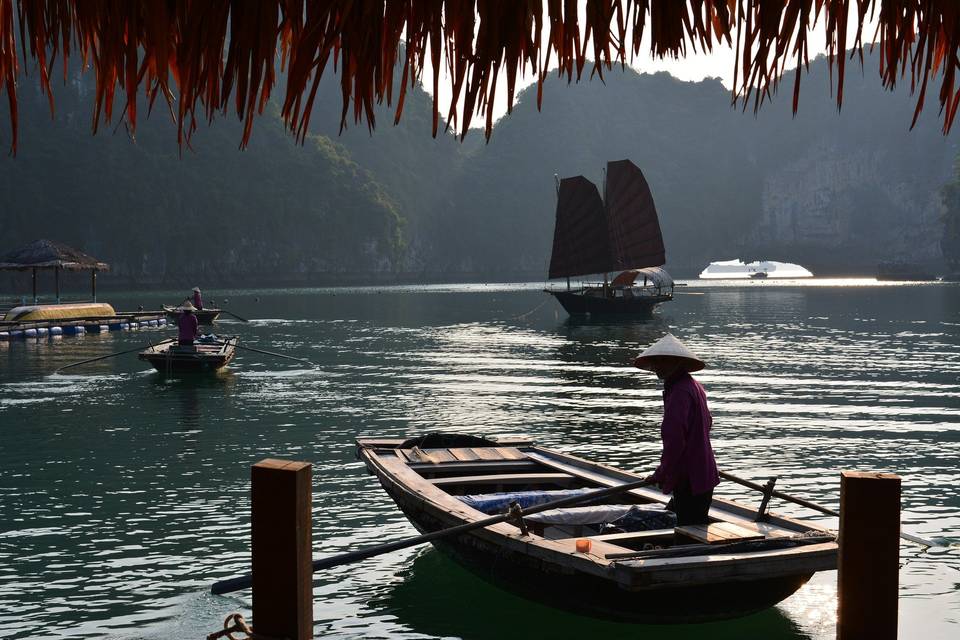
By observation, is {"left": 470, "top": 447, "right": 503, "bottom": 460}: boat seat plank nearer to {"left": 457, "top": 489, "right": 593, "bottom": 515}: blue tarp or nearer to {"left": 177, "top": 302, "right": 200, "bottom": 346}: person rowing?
{"left": 457, "top": 489, "right": 593, "bottom": 515}: blue tarp

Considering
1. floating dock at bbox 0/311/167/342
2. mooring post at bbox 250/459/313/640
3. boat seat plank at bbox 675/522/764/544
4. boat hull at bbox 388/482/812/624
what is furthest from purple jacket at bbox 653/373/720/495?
floating dock at bbox 0/311/167/342

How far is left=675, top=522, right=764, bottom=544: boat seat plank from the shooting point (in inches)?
258

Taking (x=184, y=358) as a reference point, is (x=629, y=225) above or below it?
above

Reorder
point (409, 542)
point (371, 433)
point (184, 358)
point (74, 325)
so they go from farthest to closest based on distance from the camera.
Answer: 1. point (74, 325)
2. point (184, 358)
3. point (371, 433)
4. point (409, 542)

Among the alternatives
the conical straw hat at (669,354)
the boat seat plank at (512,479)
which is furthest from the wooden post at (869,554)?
the boat seat plank at (512,479)

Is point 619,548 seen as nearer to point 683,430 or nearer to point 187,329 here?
point 683,430

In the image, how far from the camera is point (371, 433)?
18156 mm

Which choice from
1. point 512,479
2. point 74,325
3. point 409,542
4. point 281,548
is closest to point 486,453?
point 512,479

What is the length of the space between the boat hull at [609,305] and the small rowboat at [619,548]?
1959 inches

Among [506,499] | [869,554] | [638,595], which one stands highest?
[869,554]

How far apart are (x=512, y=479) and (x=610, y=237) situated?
166 ft

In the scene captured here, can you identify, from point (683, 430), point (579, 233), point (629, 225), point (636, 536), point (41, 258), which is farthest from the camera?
point (629, 225)

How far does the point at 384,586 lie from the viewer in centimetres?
908

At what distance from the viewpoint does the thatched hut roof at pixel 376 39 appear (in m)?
3.18
